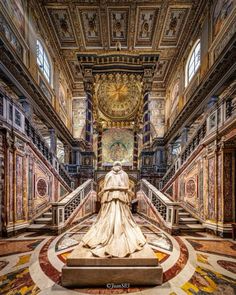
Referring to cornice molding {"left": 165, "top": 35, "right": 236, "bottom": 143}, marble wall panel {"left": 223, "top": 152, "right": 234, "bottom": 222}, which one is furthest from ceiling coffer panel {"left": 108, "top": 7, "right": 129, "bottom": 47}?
marble wall panel {"left": 223, "top": 152, "right": 234, "bottom": 222}

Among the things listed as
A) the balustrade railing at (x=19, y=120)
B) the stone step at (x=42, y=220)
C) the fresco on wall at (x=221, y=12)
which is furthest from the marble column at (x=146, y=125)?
the stone step at (x=42, y=220)

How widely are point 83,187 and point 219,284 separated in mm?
6131

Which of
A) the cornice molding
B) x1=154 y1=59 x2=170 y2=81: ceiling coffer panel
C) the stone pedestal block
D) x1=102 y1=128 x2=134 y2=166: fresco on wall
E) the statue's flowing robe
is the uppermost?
x1=154 y1=59 x2=170 y2=81: ceiling coffer panel

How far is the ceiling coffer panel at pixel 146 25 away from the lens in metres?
10.1

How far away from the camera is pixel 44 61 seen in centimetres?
1079

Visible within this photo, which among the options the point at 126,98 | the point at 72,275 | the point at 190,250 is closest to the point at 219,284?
the point at 190,250

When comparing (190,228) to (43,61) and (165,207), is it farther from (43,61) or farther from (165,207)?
(43,61)

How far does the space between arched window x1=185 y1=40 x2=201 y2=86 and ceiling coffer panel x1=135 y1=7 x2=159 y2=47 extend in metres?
2.95

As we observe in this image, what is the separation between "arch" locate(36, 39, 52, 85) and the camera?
9.99 meters

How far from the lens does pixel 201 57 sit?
9.34m

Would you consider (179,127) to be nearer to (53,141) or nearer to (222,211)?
(222,211)

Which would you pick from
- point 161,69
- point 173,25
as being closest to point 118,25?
point 173,25

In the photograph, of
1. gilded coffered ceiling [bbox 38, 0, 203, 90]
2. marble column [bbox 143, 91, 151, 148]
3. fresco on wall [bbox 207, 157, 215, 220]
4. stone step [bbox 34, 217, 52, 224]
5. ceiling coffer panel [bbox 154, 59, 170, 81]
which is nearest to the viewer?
fresco on wall [bbox 207, 157, 215, 220]

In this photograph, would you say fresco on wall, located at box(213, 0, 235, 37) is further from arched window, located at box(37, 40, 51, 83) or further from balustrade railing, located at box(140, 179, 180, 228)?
arched window, located at box(37, 40, 51, 83)
